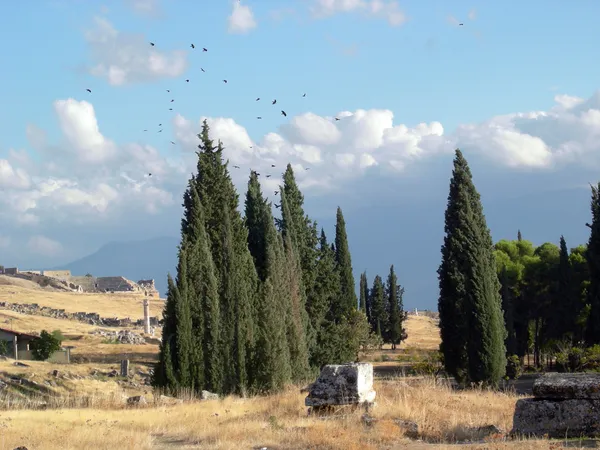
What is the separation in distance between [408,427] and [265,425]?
3375mm

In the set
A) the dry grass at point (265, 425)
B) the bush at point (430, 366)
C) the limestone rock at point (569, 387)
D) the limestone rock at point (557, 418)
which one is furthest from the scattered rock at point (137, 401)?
the bush at point (430, 366)

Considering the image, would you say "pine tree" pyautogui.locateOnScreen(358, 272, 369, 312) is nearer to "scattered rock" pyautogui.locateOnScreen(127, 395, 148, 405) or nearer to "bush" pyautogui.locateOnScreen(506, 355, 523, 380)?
"bush" pyautogui.locateOnScreen(506, 355, 523, 380)

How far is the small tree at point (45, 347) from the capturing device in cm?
5364

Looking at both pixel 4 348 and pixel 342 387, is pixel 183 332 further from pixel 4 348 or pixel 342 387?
pixel 4 348

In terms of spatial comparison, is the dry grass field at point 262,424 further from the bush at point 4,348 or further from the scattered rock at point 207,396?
the bush at point 4,348

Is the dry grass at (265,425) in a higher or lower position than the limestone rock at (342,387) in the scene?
lower

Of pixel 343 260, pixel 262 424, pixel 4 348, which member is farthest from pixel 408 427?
pixel 343 260

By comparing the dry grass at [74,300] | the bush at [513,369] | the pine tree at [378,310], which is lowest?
the bush at [513,369]

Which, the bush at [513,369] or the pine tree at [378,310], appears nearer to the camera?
the bush at [513,369]

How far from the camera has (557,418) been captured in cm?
1355

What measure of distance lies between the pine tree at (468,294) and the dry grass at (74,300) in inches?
2570

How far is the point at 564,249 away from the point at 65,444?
4986 centimetres

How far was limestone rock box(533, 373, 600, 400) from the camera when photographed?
44.1 ft

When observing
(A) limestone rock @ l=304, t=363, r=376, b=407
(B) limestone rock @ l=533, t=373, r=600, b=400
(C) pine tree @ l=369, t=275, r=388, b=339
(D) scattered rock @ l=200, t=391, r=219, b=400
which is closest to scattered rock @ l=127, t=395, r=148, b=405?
(D) scattered rock @ l=200, t=391, r=219, b=400
